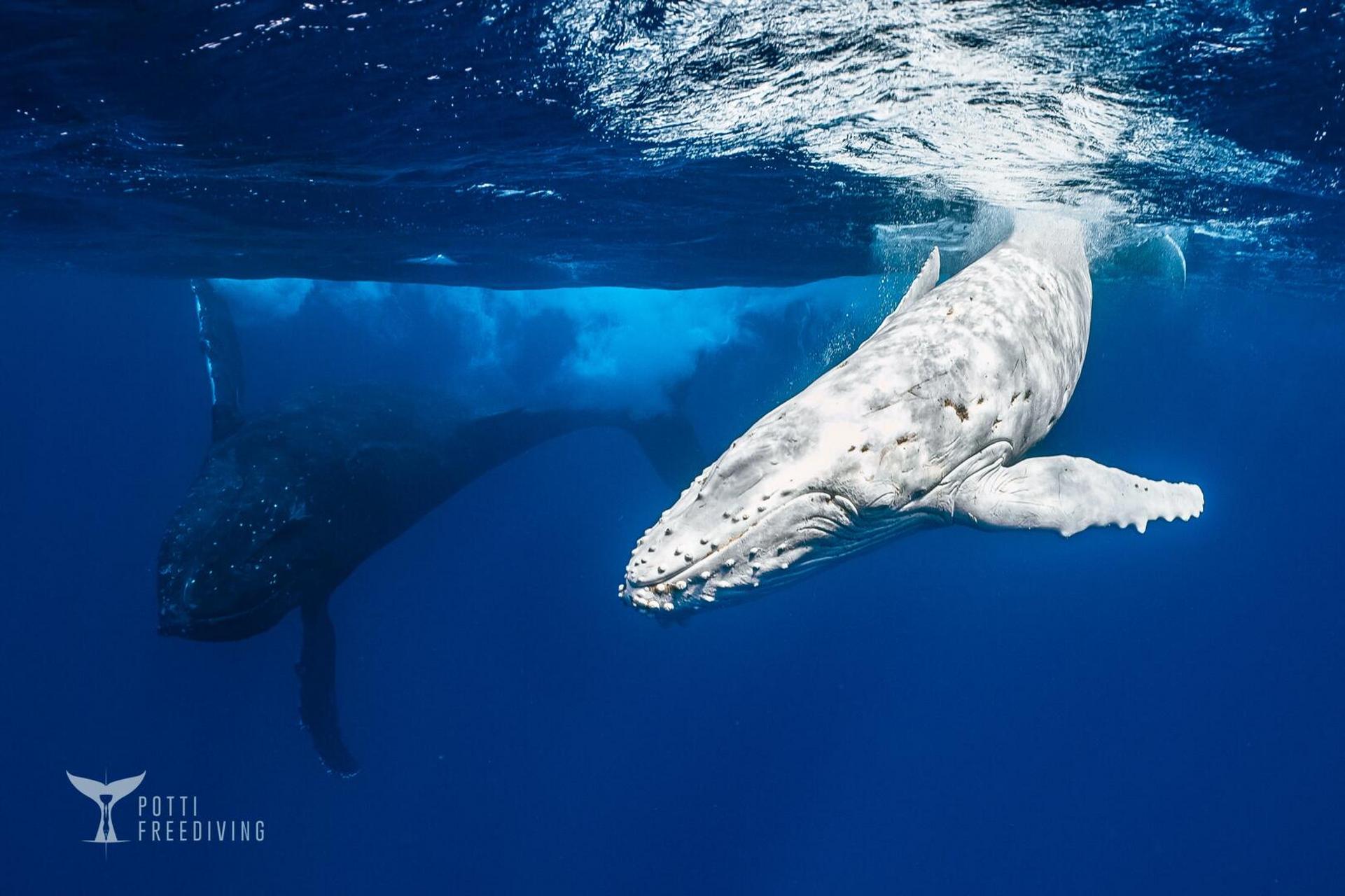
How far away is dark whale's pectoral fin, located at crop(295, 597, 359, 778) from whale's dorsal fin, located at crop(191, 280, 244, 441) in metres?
3.83

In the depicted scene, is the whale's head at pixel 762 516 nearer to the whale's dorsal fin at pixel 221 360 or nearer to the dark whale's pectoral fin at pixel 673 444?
the whale's dorsal fin at pixel 221 360

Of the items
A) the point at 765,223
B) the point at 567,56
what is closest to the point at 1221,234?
the point at 765,223

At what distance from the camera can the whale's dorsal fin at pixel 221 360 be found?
41.6ft

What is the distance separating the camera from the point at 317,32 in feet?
20.3

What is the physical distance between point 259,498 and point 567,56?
7.45m

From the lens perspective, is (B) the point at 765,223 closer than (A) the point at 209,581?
No

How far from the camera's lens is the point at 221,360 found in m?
14.5

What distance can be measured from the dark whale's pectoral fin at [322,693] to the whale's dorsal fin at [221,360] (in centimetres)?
383

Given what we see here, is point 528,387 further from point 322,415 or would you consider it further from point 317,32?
point 317,32

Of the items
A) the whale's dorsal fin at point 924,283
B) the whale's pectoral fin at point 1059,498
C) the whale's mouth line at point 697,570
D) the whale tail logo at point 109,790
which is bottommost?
the whale tail logo at point 109,790

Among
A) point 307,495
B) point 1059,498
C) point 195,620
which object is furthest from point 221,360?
point 1059,498

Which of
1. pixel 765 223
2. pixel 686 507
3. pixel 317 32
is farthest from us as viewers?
pixel 765 223

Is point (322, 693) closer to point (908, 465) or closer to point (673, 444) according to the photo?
point (908, 465)

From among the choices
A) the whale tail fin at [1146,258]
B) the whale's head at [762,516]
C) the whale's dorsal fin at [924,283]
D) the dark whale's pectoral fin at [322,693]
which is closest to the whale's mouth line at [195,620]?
the dark whale's pectoral fin at [322,693]
